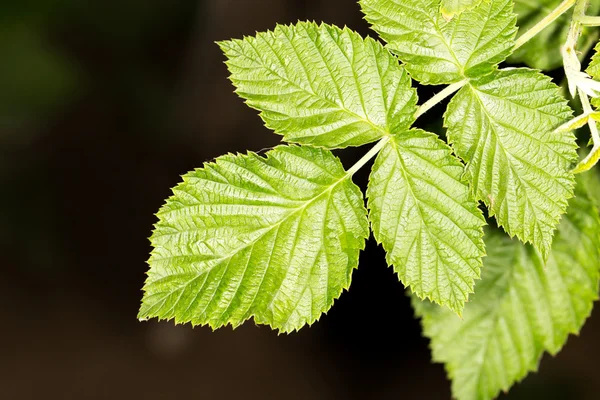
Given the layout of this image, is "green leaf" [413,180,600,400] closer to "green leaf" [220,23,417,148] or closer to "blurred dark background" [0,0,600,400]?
"green leaf" [220,23,417,148]

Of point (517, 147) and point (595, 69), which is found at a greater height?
point (595, 69)

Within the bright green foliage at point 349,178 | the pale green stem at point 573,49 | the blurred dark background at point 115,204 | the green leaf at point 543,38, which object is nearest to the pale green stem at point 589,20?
the pale green stem at point 573,49

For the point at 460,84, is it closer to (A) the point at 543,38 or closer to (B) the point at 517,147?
(B) the point at 517,147

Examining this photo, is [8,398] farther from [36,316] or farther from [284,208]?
[284,208]

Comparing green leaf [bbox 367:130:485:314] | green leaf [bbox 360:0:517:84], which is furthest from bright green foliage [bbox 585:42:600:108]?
green leaf [bbox 367:130:485:314]

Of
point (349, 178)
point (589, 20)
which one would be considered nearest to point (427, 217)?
point (349, 178)

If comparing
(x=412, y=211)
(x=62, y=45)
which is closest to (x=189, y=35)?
(x=62, y=45)

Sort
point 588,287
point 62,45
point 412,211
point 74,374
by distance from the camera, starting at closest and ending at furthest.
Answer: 1. point 412,211
2. point 588,287
3. point 62,45
4. point 74,374
